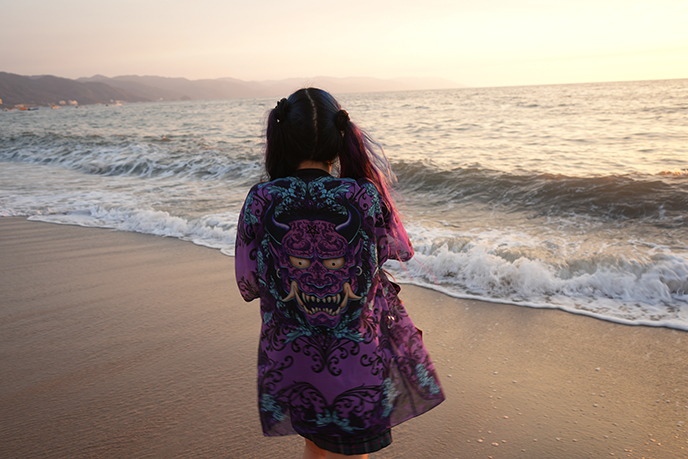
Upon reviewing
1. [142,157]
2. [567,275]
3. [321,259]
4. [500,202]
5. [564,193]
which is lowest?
[567,275]

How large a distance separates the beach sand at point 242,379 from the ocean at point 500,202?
57 cm

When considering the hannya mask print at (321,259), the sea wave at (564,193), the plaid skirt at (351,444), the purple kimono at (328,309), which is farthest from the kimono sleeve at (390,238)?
the sea wave at (564,193)

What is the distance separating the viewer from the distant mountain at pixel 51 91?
144 meters

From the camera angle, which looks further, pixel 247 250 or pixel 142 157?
pixel 142 157

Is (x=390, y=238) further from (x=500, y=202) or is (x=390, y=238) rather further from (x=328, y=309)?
(x=500, y=202)

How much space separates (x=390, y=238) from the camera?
4.54 ft

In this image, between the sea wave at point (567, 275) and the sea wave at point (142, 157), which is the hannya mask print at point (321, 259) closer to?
the sea wave at point (567, 275)

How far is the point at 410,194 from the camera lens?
9.38 meters

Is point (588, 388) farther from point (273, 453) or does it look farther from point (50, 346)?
point (50, 346)

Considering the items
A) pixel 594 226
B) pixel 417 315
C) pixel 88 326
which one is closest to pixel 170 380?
pixel 88 326

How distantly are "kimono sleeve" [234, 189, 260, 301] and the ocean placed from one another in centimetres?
37

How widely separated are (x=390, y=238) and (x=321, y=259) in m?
0.26

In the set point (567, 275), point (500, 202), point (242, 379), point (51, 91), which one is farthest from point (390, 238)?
point (51, 91)

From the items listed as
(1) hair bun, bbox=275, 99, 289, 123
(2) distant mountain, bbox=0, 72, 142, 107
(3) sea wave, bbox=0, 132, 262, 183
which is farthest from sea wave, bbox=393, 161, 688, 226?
(2) distant mountain, bbox=0, 72, 142, 107
